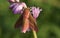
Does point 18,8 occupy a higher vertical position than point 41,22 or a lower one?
higher

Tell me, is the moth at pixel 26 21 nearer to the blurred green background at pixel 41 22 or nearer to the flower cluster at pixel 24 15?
the flower cluster at pixel 24 15

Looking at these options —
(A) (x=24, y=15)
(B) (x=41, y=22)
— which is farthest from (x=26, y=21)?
(B) (x=41, y=22)

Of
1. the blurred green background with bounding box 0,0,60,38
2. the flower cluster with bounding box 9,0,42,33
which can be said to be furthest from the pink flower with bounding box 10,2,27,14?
the blurred green background with bounding box 0,0,60,38

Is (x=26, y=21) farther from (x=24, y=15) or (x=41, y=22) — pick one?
(x=41, y=22)

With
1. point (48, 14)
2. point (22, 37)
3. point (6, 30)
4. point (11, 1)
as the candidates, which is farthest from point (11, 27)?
point (11, 1)

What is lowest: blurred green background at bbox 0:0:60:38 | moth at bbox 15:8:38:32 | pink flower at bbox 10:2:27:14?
blurred green background at bbox 0:0:60:38

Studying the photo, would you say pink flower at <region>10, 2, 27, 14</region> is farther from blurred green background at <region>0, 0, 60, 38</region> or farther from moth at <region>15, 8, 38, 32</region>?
blurred green background at <region>0, 0, 60, 38</region>
